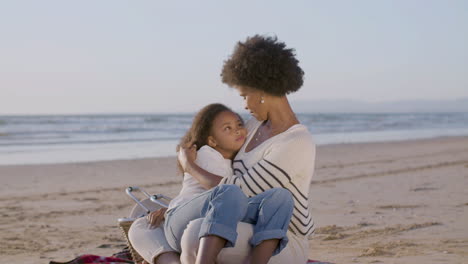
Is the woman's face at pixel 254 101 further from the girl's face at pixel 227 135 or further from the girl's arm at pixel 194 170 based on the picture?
the girl's arm at pixel 194 170

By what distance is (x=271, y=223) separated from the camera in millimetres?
3590

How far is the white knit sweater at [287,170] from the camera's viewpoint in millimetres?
3840

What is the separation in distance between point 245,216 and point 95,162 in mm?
10066

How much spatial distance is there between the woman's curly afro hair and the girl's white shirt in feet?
1.45

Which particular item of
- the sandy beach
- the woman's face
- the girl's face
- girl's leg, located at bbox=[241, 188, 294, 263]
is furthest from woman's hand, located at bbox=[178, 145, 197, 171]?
the sandy beach

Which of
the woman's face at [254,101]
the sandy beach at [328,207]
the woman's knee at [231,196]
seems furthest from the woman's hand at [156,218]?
the sandy beach at [328,207]

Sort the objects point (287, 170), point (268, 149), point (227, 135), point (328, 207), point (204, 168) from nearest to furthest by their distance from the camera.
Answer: point (287, 170) < point (268, 149) < point (204, 168) < point (227, 135) < point (328, 207)

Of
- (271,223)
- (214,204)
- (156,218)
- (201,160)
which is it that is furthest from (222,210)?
(156,218)

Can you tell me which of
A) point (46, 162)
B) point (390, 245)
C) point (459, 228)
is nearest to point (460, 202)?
point (459, 228)

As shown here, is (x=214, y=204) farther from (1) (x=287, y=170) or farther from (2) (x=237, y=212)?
(1) (x=287, y=170)

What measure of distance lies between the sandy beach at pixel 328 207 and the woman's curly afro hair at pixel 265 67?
1772 mm

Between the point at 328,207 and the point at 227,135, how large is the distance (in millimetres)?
4115

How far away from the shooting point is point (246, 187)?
12.6 ft

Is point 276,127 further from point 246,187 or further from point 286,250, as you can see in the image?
point 286,250
